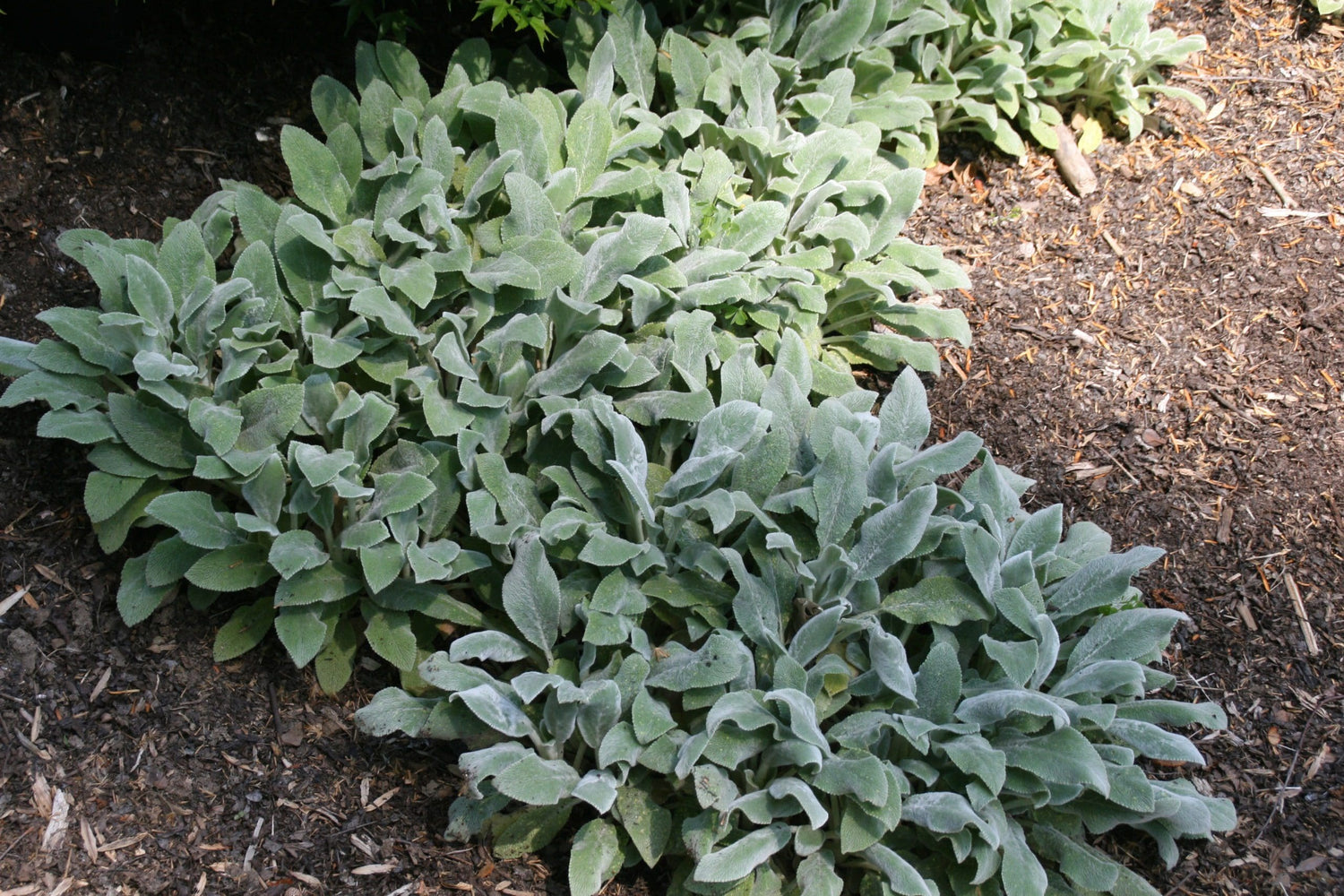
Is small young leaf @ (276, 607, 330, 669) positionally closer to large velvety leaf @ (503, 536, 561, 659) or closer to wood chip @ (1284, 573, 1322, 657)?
large velvety leaf @ (503, 536, 561, 659)

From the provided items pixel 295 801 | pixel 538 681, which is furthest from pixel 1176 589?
pixel 295 801

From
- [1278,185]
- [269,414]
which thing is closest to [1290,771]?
[1278,185]

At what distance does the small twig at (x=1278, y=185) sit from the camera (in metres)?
4.28

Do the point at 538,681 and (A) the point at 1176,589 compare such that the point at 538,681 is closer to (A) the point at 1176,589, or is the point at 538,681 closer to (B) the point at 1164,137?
(A) the point at 1176,589

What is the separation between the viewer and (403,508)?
2.79 meters

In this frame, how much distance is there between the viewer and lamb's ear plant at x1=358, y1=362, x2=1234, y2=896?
8.20 feet

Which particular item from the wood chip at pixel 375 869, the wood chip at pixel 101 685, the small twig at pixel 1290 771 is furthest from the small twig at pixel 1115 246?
the wood chip at pixel 101 685

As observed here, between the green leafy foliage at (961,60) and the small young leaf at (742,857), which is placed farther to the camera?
the green leafy foliage at (961,60)

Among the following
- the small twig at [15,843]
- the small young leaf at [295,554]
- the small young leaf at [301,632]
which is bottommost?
the small twig at [15,843]

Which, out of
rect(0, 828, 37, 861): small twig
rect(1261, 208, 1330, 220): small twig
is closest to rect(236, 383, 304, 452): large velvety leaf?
rect(0, 828, 37, 861): small twig

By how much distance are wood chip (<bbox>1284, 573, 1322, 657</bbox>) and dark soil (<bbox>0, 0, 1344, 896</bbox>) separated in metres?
0.01

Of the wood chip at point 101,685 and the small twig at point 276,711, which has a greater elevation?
the wood chip at point 101,685

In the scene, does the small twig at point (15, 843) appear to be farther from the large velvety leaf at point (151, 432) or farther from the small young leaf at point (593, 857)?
the small young leaf at point (593, 857)

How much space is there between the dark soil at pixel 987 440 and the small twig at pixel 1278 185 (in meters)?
0.02
